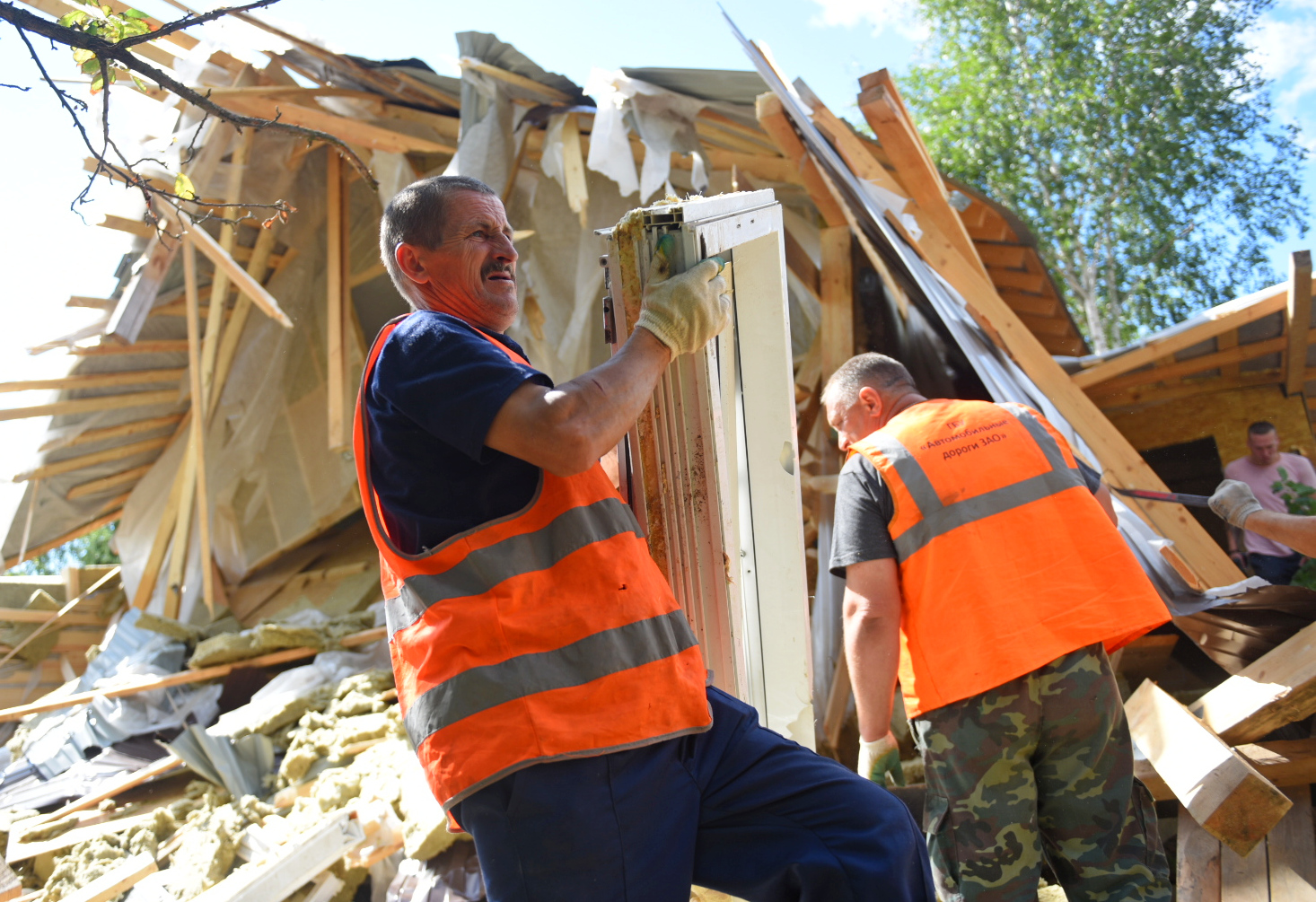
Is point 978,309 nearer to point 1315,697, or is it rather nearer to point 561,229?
point 1315,697

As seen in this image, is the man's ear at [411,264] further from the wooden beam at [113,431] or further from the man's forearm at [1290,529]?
the wooden beam at [113,431]

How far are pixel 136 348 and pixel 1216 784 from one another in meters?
7.87

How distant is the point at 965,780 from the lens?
237 cm

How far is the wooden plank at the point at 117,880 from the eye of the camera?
11.5 ft

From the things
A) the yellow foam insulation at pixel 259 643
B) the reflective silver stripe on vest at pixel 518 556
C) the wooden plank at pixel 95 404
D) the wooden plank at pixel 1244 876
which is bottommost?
the wooden plank at pixel 1244 876

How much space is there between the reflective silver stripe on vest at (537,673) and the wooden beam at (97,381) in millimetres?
6705

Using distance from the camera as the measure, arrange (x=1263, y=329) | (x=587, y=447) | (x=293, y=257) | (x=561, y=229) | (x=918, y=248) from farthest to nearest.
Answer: (x=293, y=257), (x=561, y=229), (x=1263, y=329), (x=918, y=248), (x=587, y=447)

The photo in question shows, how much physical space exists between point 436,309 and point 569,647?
724 millimetres

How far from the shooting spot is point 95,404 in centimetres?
721

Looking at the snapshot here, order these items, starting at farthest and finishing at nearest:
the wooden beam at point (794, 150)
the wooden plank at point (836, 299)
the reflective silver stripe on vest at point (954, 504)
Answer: the wooden plank at point (836, 299) < the wooden beam at point (794, 150) < the reflective silver stripe on vest at point (954, 504)

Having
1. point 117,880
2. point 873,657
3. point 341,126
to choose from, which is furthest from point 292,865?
point 341,126

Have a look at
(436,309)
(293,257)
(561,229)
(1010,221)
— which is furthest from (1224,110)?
(436,309)

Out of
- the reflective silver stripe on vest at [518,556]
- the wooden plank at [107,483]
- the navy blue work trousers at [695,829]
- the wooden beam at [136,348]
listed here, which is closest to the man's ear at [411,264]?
the reflective silver stripe on vest at [518,556]

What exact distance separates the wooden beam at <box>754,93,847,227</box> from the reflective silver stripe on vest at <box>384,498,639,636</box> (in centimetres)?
349
